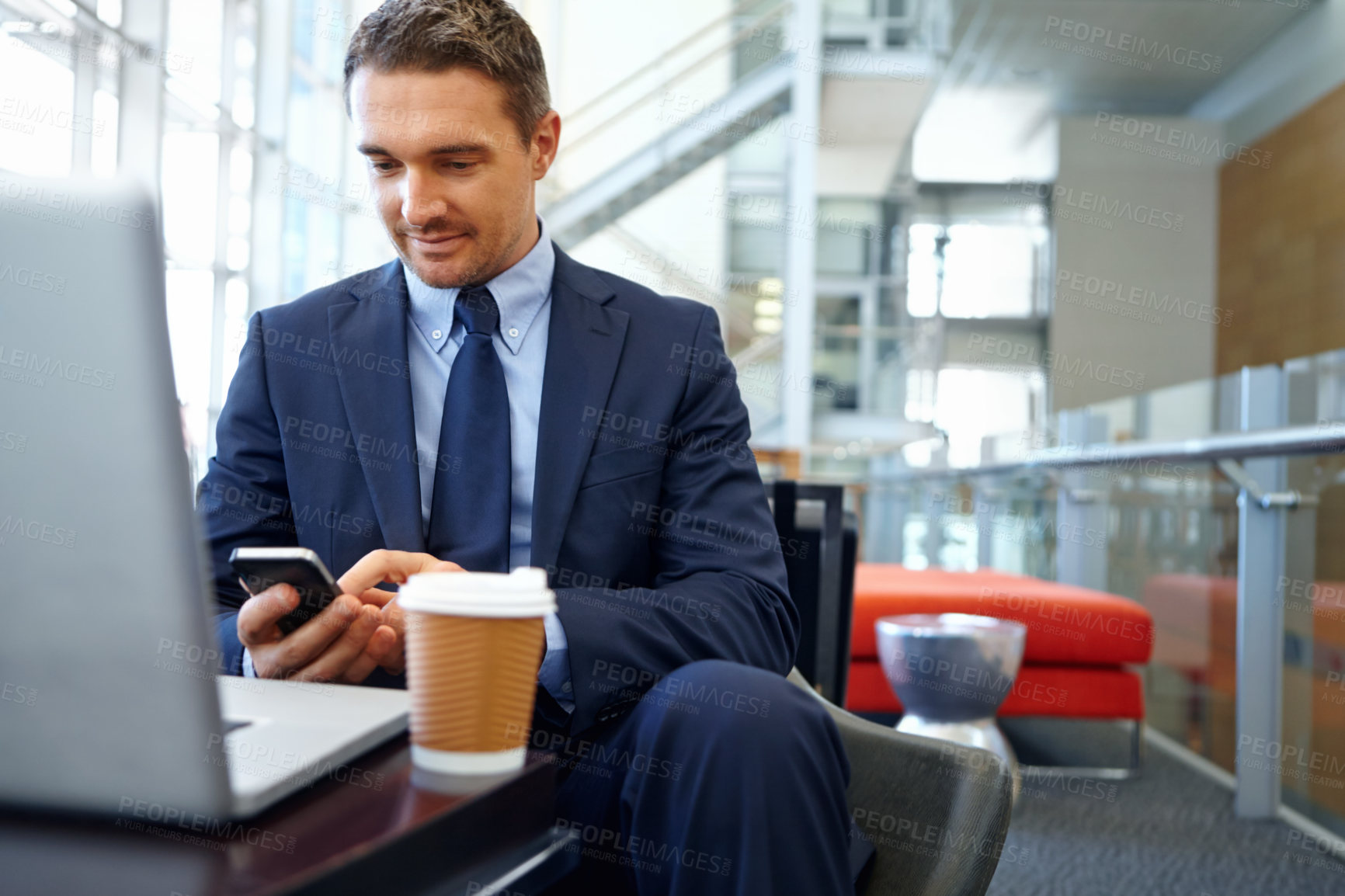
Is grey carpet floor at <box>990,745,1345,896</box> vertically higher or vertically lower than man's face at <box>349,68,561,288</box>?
lower

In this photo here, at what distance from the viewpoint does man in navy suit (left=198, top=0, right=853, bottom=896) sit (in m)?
0.94

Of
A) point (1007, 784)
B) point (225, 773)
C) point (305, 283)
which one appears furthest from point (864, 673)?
point (305, 283)

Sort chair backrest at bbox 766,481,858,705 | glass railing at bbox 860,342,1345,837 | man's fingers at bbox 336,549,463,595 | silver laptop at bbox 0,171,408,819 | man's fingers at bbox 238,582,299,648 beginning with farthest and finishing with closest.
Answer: glass railing at bbox 860,342,1345,837, chair backrest at bbox 766,481,858,705, man's fingers at bbox 336,549,463,595, man's fingers at bbox 238,582,299,648, silver laptop at bbox 0,171,408,819

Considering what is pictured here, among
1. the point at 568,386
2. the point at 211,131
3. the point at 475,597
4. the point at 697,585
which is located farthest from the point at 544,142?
the point at 211,131

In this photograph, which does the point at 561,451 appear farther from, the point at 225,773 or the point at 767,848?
the point at 225,773

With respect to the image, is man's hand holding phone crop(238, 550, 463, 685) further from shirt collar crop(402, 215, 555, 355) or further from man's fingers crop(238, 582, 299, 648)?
shirt collar crop(402, 215, 555, 355)

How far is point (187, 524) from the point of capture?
0.42 meters

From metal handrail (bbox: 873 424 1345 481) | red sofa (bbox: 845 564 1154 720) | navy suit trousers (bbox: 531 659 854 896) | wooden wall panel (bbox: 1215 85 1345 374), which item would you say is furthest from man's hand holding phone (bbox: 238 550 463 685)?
wooden wall panel (bbox: 1215 85 1345 374)

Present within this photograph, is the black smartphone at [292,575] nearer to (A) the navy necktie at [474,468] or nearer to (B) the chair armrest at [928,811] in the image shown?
(A) the navy necktie at [474,468]

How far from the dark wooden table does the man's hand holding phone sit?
0.16 m

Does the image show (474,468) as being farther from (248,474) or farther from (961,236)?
(961,236)

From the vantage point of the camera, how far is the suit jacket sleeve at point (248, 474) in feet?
3.86

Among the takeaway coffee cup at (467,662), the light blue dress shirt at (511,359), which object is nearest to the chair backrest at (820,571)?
the light blue dress shirt at (511,359)

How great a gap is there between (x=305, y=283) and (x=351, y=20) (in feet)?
4.86
